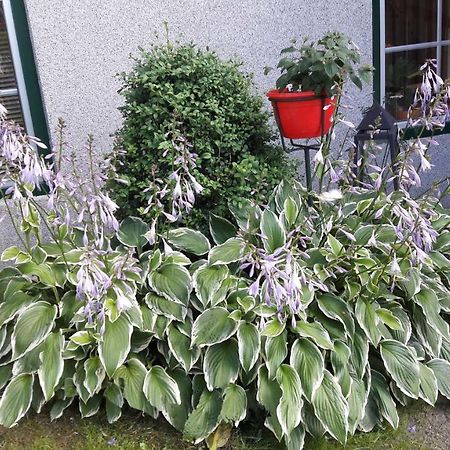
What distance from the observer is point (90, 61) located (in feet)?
13.3

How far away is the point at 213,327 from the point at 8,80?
2.39 meters

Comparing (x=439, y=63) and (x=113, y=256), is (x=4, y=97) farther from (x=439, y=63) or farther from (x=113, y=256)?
(x=439, y=63)

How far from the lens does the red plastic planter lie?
132 inches

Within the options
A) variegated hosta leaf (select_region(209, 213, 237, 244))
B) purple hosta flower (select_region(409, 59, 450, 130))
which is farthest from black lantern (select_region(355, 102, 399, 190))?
variegated hosta leaf (select_region(209, 213, 237, 244))

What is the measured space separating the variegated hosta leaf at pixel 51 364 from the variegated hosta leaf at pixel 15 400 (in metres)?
0.11

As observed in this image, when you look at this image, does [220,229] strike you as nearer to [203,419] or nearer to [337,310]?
[337,310]

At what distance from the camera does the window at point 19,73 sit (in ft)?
12.8

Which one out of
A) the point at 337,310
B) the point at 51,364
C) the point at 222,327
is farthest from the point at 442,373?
the point at 51,364

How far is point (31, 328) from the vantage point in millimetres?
2732

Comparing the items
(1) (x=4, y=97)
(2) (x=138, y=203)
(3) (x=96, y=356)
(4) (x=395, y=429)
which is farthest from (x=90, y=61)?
(4) (x=395, y=429)

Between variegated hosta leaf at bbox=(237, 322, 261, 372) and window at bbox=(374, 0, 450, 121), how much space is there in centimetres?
291

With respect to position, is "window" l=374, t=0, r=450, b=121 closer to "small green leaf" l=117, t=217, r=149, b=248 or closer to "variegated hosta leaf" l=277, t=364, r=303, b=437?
"small green leaf" l=117, t=217, r=149, b=248

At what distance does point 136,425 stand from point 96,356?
0.36 metres

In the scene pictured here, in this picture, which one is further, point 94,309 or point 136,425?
point 136,425
